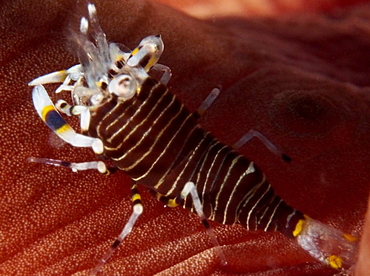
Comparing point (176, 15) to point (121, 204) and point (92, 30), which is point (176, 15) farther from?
point (121, 204)

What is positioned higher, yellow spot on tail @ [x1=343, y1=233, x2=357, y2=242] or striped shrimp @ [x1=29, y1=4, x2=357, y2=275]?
yellow spot on tail @ [x1=343, y1=233, x2=357, y2=242]

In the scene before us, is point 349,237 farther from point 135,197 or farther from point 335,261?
point 135,197

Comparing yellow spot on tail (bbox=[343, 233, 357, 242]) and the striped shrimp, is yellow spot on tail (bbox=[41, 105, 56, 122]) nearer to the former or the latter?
the striped shrimp

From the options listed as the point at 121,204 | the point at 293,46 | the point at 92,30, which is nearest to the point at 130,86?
the point at 92,30

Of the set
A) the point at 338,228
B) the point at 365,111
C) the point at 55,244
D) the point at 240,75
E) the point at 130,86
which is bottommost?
the point at 55,244

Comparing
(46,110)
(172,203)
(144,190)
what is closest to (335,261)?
(172,203)

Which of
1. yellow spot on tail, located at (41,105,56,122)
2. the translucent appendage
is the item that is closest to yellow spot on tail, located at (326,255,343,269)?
the translucent appendage

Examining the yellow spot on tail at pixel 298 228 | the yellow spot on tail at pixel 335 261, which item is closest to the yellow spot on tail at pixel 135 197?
the yellow spot on tail at pixel 298 228
